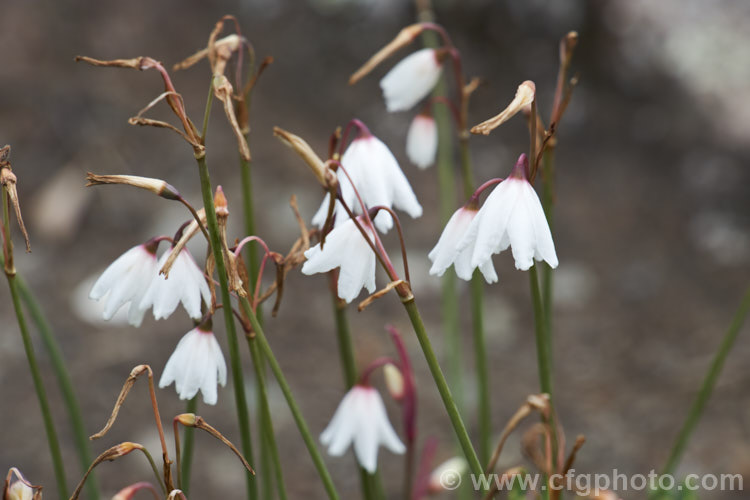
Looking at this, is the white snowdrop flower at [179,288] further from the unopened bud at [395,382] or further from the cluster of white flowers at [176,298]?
the unopened bud at [395,382]

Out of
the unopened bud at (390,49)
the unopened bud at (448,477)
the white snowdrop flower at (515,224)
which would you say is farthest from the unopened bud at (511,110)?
the unopened bud at (448,477)

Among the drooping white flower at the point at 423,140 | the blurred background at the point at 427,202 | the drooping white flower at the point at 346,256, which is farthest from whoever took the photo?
the blurred background at the point at 427,202

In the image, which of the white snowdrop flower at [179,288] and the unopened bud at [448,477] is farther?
the unopened bud at [448,477]

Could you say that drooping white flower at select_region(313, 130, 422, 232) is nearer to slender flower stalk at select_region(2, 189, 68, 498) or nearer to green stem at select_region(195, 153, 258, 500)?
Answer: green stem at select_region(195, 153, 258, 500)

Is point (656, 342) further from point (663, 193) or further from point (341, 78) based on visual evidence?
point (341, 78)

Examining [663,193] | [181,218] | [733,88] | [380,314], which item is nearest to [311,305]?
[380,314]

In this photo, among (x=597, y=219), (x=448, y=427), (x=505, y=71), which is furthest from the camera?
(x=505, y=71)

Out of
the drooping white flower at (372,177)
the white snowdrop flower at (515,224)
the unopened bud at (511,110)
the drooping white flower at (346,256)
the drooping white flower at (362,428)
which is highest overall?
the drooping white flower at (372,177)

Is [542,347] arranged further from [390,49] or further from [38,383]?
[38,383]
